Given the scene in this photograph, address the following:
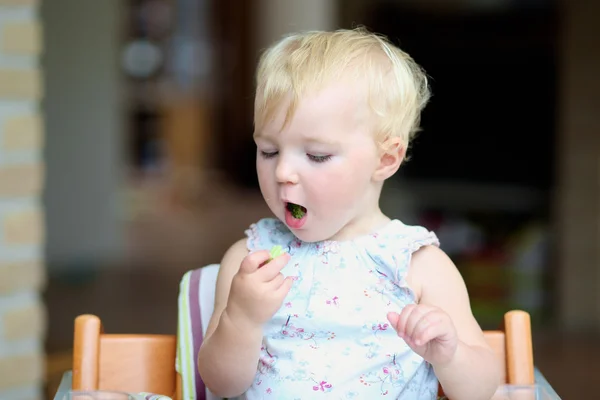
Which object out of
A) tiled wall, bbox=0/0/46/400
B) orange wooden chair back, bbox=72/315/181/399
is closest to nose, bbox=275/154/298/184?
orange wooden chair back, bbox=72/315/181/399

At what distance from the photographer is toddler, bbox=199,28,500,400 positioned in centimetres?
110

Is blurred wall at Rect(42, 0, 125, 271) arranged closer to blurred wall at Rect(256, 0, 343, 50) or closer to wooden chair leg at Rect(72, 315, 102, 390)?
blurred wall at Rect(256, 0, 343, 50)

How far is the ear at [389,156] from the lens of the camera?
1165 mm

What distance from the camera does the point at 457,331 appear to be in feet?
3.74

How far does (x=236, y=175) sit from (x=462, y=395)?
286 inches

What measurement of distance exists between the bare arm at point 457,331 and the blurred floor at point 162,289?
1861 mm

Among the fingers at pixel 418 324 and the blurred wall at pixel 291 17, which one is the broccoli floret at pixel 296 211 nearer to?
the fingers at pixel 418 324

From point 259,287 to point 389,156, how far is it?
0.92 feet

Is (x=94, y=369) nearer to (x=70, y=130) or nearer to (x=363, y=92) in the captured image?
(x=363, y=92)

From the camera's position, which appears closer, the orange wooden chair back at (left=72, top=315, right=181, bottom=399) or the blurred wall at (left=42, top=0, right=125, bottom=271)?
the orange wooden chair back at (left=72, top=315, right=181, bottom=399)

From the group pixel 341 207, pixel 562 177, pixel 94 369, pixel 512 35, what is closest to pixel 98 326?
pixel 94 369

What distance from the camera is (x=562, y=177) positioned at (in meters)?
3.68

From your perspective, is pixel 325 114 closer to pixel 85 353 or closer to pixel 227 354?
pixel 227 354

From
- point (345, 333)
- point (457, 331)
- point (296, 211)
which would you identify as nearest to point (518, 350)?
point (457, 331)
